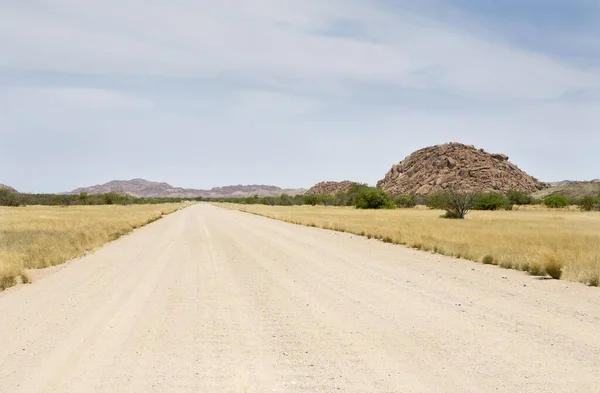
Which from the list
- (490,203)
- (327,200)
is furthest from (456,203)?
(327,200)

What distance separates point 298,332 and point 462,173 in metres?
173

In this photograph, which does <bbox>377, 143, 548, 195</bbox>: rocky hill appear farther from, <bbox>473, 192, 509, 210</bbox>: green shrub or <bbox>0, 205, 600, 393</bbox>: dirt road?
<bbox>0, 205, 600, 393</bbox>: dirt road

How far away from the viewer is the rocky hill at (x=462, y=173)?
16538 cm

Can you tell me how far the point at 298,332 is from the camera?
7375mm

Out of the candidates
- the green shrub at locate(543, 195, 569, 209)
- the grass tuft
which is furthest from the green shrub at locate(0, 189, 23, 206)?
the grass tuft

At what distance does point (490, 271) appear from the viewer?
47.6ft

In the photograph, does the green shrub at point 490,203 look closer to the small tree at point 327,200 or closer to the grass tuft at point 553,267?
the small tree at point 327,200

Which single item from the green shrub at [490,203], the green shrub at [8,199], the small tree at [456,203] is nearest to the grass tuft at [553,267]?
the small tree at [456,203]

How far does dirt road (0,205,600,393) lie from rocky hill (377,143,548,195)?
507ft

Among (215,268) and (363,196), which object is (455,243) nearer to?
(215,268)

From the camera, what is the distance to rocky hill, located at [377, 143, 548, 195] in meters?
165

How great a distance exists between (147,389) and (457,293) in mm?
7592

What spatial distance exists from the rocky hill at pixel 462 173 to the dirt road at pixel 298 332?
6080 inches

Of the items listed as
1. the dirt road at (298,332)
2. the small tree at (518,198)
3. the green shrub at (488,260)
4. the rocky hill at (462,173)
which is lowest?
the dirt road at (298,332)
